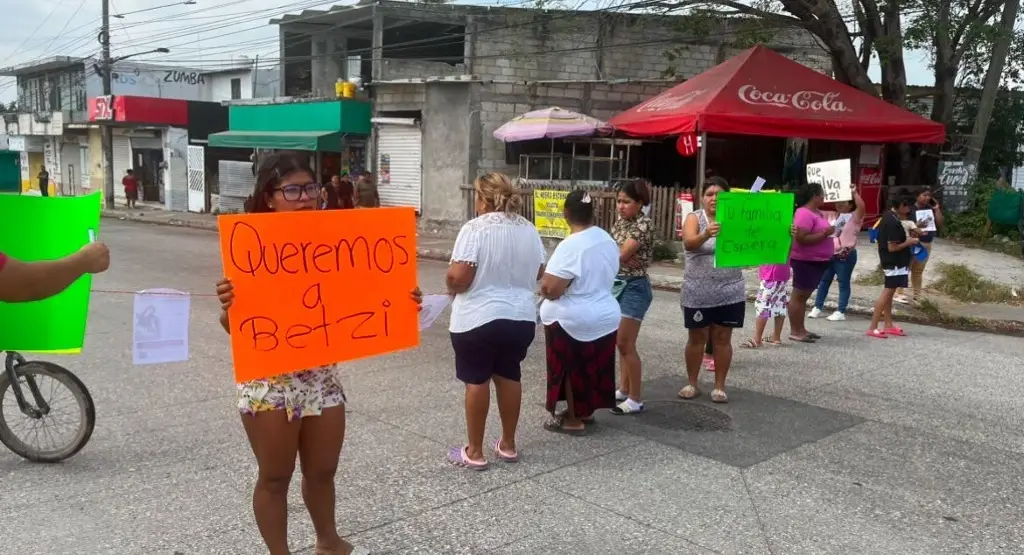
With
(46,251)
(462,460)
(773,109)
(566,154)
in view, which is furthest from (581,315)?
(566,154)

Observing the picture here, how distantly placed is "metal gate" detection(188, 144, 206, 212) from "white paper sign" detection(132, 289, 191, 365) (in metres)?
28.9

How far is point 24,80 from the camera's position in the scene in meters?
48.5

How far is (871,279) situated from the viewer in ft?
42.0

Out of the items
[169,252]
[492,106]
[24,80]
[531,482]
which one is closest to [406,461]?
[531,482]

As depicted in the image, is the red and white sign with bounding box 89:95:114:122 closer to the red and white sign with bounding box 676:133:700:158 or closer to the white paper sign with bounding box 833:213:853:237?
the red and white sign with bounding box 676:133:700:158

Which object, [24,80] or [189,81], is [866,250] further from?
[24,80]

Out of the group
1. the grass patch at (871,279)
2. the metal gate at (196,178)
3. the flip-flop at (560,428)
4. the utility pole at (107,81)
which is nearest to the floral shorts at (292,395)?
the flip-flop at (560,428)

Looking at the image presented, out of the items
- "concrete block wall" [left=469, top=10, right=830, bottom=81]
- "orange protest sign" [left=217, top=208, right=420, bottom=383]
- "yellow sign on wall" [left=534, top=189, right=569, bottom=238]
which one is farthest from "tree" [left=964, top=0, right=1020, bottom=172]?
"orange protest sign" [left=217, top=208, right=420, bottom=383]

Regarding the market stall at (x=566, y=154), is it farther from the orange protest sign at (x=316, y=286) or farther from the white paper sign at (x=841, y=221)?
the orange protest sign at (x=316, y=286)

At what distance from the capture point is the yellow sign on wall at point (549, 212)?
53.0 ft

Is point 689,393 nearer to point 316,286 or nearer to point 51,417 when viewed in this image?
point 316,286

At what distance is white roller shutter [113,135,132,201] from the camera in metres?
35.8

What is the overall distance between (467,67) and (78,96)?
2686 cm

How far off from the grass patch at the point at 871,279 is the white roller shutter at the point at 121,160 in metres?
32.0
